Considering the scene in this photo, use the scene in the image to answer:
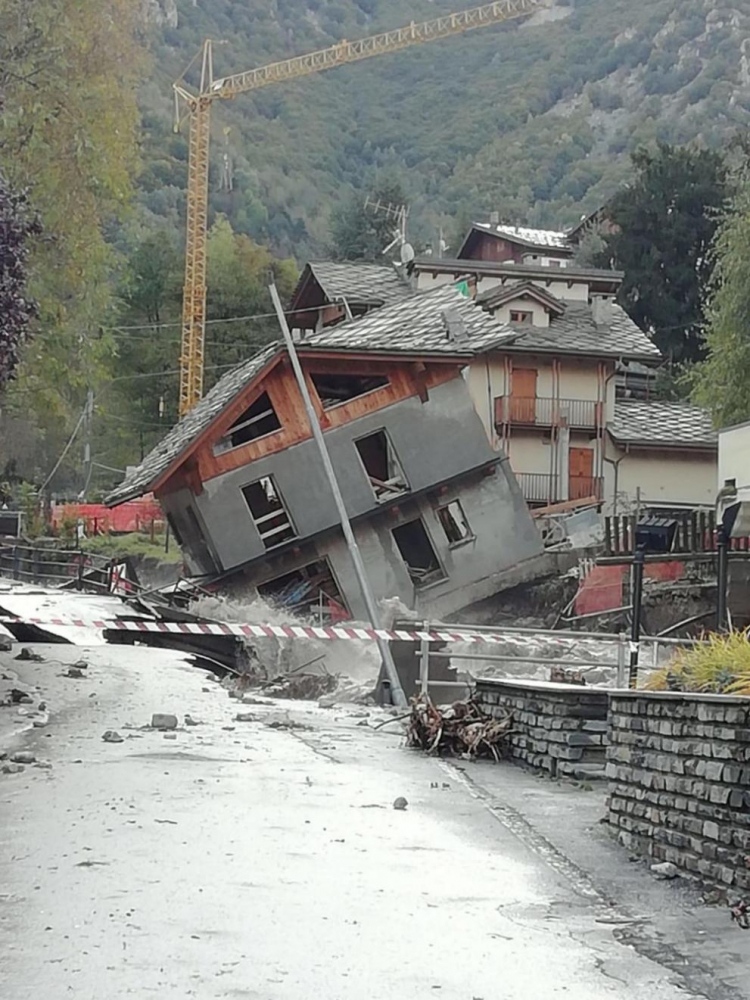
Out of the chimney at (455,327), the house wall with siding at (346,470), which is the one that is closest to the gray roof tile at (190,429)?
the house wall with siding at (346,470)

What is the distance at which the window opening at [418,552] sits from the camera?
3988 cm

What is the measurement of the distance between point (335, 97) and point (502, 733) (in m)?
166

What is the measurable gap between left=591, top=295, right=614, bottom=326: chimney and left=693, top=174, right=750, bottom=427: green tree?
1109 cm

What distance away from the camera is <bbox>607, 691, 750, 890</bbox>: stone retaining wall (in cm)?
747

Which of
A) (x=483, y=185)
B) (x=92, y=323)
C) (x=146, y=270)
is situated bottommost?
(x=92, y=323)

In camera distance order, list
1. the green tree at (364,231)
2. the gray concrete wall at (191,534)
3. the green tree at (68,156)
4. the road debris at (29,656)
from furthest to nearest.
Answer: the green tree at (364,231) < the gray concrete wall at (191,534) < the road debris at (29,656) < the green tree at (68,156)

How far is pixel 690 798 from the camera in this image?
8086 mm

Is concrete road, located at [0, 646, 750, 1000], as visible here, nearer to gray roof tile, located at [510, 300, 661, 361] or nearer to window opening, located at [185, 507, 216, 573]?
window opening, located at [185, 507, 216, 573]

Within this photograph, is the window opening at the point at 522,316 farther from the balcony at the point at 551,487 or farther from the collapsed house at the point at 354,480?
the collapsed house at the point at 354,480

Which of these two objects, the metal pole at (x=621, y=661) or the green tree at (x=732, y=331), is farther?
the green tree at (x=732, y=331)

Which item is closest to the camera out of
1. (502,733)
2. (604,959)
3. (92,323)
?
(604,959)

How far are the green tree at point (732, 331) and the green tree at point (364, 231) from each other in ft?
173

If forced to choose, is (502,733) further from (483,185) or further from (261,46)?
(261,46)

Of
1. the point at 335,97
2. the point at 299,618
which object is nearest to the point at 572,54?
the point at 335,97
